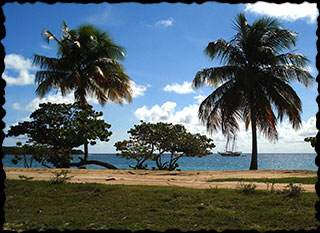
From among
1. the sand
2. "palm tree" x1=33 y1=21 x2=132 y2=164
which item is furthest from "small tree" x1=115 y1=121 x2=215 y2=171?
the sand

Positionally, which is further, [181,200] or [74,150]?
[74,150]

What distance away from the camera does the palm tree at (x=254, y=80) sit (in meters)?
16.2

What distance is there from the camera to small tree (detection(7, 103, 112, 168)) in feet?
56.9

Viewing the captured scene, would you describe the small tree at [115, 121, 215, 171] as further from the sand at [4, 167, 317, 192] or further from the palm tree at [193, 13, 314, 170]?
the sand at [4, 167, 317, 192]

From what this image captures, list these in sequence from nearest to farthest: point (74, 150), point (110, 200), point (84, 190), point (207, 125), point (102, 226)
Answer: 1. point (102, 226)
2. point (110, 200)
3. point (84, 190)
4. point (207, 125)
5. point (74, 150)

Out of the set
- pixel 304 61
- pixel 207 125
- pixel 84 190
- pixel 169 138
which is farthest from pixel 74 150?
pixel 304 61

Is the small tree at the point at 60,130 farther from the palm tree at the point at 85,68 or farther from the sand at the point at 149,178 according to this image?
the sand at the point at 149,178

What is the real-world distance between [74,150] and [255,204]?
14.9 meters

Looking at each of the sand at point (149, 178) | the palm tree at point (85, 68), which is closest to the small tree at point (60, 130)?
the palm tree at point (85, 68)

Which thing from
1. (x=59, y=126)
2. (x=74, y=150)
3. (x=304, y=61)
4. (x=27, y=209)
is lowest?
(x=27, y=209)

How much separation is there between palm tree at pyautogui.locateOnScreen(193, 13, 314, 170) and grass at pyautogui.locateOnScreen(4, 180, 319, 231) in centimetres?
959

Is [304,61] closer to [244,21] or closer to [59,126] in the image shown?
[244,21]

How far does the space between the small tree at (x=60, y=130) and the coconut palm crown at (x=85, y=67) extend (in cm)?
199

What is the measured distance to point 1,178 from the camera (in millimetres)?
1491
